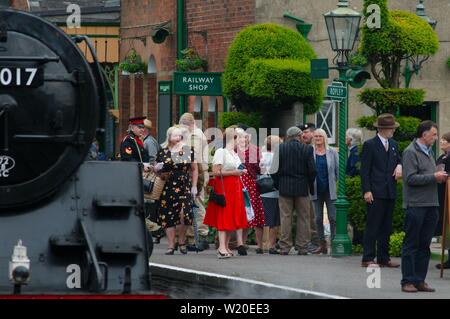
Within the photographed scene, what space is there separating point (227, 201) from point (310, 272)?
2452 millimetres

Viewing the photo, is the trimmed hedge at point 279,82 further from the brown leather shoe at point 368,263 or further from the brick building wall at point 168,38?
the brown leather shoe at point 368,263

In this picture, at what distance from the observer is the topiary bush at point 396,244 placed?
17344mm

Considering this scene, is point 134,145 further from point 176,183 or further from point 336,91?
point 336,91

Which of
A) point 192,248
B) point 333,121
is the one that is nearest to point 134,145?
point 192,248

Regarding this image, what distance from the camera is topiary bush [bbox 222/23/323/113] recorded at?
858 inches

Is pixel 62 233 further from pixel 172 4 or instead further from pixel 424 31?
pixel 172 4

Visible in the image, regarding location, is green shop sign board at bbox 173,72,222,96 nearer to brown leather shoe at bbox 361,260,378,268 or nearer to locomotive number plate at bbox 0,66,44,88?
brown leather shoe at bbox 361,260,378,268

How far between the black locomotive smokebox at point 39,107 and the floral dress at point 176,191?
7793mm

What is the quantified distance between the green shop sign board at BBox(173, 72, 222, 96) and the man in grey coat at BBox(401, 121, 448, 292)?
8.55 meters

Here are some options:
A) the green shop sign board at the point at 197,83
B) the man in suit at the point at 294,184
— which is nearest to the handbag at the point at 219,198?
the man in suit at the point at 294,184

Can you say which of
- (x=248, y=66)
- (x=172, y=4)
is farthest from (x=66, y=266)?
(x=172, y=4)

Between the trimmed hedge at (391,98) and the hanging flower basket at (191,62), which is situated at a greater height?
the hanging flower basket at (191,62)

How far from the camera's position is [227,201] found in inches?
698

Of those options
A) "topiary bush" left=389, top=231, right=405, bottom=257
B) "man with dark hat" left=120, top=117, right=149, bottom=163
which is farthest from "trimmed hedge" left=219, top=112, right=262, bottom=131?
"topiary bush" left=389, top=231, right=405, bottom=257
